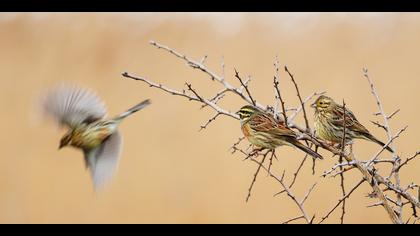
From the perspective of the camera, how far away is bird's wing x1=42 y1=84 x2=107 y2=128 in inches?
53.7

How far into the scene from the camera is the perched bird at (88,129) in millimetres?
1355

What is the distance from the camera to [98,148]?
1404 millimetres

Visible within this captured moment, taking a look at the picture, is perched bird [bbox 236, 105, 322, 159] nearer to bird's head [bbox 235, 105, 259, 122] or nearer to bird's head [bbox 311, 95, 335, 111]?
bird's head [bbox 235, 105, 259, 122]

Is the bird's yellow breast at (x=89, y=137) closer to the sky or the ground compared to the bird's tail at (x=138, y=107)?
closer to the sky

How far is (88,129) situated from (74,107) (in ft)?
0.25

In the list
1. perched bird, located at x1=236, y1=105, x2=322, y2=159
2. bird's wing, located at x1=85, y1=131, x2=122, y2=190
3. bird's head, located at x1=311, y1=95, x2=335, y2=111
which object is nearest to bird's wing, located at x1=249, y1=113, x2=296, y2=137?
perched bird, located at x1=236, y1=105, x2=322, y2=159

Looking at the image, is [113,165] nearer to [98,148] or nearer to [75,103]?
[98,148]

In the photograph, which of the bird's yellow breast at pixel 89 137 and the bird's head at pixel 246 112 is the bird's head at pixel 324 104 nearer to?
the bird's head at pixel 246 112

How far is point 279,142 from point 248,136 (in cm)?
9

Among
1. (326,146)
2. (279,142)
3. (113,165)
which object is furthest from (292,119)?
(113,165)

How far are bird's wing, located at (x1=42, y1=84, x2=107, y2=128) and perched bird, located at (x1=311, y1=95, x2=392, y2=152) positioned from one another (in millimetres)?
906

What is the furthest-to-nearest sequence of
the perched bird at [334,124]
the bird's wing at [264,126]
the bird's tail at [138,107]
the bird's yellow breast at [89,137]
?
the perched bird at [334,124] → the bird's wing at [264,126] → the bird's yellow breast at [89,137] → the bird's tail at [138,107]

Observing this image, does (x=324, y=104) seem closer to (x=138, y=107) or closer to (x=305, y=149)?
(x=305, y=149)

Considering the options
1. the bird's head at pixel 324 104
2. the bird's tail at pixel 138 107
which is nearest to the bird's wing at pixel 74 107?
the bird's tail at pixel 138 107
